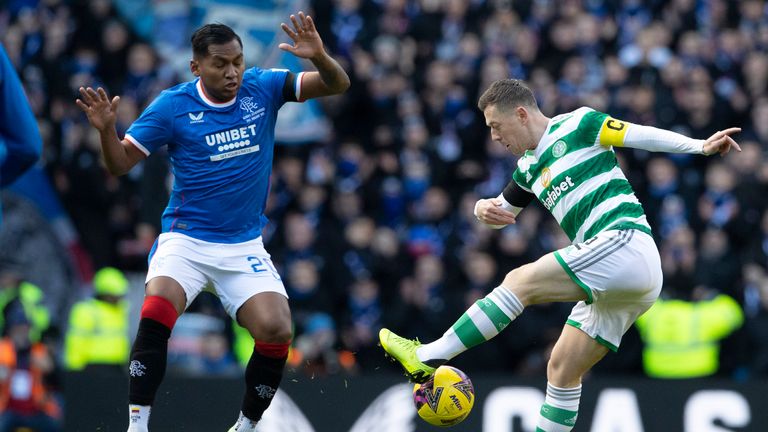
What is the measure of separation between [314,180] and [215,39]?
7358 millimetres

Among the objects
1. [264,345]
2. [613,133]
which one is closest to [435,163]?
[264,345]

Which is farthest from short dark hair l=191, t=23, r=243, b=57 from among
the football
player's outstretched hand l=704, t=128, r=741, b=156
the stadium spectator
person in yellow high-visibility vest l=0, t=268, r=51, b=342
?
person in yellow high-visibility vest l=0, t=268, r=51, b=342

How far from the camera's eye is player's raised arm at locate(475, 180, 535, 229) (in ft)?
27.3

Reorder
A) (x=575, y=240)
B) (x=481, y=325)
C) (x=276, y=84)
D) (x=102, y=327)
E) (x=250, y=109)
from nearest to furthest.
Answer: (x=481, y=325)
(x=575, y=240)
(x=250, y=109)
(x=276, y=84)
(x=102, y=327)

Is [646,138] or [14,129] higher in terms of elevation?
[14,129]

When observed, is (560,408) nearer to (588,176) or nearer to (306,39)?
(588,176)

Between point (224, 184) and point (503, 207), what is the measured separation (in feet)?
6.29

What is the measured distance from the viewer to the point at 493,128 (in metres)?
8.28

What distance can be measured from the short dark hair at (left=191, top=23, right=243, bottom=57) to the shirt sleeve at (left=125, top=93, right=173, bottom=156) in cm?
41

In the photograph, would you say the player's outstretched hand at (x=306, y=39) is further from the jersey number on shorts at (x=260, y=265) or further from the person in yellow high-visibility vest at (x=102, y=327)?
the person in yellow high-visibility vest at (x=102, y=327)

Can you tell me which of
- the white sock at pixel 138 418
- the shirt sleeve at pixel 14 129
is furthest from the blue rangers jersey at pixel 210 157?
the shirt sleeve at pixel 14 129

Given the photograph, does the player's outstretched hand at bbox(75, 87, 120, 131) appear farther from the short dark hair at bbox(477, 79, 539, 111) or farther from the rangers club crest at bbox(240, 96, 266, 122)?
the short dark hair at bbox(477, 79, 539, 111)

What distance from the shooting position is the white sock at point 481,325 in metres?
7.86

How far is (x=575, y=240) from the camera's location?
8.25 meters
